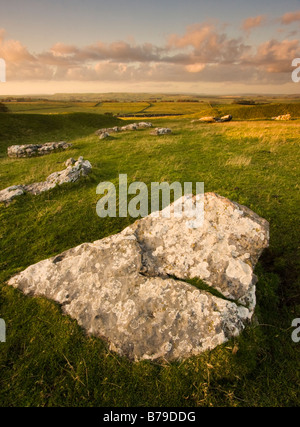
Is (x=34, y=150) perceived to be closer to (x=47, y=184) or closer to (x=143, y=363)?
(x=47, y=184)

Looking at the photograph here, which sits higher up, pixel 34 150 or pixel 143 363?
pixel 34 150

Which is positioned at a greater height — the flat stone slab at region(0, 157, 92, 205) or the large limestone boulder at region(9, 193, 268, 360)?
the flat stone slab at region(0, 157, 92, 205)

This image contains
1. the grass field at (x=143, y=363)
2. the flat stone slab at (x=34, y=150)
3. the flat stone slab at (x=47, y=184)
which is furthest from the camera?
the flat stone slab at (x=34, y=150)

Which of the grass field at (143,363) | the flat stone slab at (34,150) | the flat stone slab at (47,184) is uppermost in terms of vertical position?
the flat stone slab at (34,150)

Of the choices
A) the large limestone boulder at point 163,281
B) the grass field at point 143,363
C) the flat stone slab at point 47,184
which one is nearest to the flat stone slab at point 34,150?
the grass field at point 143,363

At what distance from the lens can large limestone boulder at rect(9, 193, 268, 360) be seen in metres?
4.07

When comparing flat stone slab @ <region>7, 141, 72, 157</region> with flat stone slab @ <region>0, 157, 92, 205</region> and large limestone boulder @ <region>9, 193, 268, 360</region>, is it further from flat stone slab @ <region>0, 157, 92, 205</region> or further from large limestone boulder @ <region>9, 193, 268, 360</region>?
large limestone boulder @ <region>9, 193, 268, 360</region>

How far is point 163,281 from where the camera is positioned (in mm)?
4812

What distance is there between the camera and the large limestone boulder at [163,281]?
13.3ft

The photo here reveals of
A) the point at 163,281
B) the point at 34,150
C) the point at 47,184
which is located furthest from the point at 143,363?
the point at 34,150

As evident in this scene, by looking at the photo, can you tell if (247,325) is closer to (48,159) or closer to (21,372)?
(21,372)

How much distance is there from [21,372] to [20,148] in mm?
26578

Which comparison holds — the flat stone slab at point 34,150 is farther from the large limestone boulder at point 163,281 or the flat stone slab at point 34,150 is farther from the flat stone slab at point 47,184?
the large limestone boulder at point 163,281

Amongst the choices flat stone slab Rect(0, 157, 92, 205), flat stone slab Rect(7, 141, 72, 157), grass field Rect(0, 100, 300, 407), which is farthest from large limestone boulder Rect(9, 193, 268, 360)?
flat stone slab Rect(7, 141, 72, 157)
